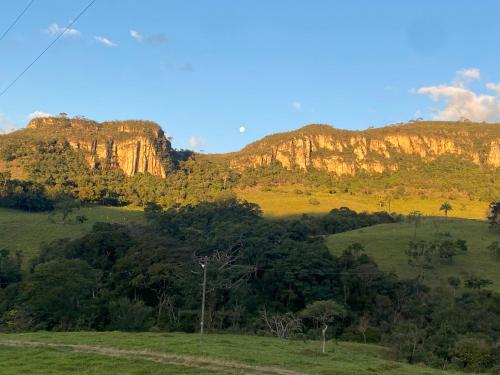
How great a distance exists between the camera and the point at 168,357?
24219mm

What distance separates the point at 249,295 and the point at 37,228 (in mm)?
58570

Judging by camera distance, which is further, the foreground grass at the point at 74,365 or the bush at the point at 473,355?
the bush at the point at 473,355

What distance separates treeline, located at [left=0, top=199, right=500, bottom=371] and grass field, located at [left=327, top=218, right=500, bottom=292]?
207 inches

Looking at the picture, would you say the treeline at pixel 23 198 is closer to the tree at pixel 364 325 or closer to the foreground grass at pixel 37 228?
the foreground grass at pixel 37 228

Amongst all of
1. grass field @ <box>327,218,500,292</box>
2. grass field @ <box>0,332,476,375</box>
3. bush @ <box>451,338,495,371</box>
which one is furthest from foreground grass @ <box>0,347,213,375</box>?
grass field @ <box>327,218,500,292</box>

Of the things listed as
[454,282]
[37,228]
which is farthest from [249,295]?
[37,228]

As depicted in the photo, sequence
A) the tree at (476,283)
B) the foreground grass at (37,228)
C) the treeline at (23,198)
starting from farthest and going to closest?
the treeline at (23,198) → the foreground grass at (37,228) → the tree at (476,283)

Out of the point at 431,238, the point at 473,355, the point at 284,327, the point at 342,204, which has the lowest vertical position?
the point at 284,327

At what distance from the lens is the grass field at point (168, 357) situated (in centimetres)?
2098

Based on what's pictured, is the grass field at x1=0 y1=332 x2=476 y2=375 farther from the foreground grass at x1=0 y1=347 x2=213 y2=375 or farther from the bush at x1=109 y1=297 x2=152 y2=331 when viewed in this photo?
the bush at x1=109 y1=297 x2=152 y2=331

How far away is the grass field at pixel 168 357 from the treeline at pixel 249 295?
9.24 m

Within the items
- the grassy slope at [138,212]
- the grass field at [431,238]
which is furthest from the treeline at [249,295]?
the grassy slope at [138,212]

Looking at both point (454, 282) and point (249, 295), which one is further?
point (454, 282)

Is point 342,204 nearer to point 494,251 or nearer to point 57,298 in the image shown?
point 494,251
